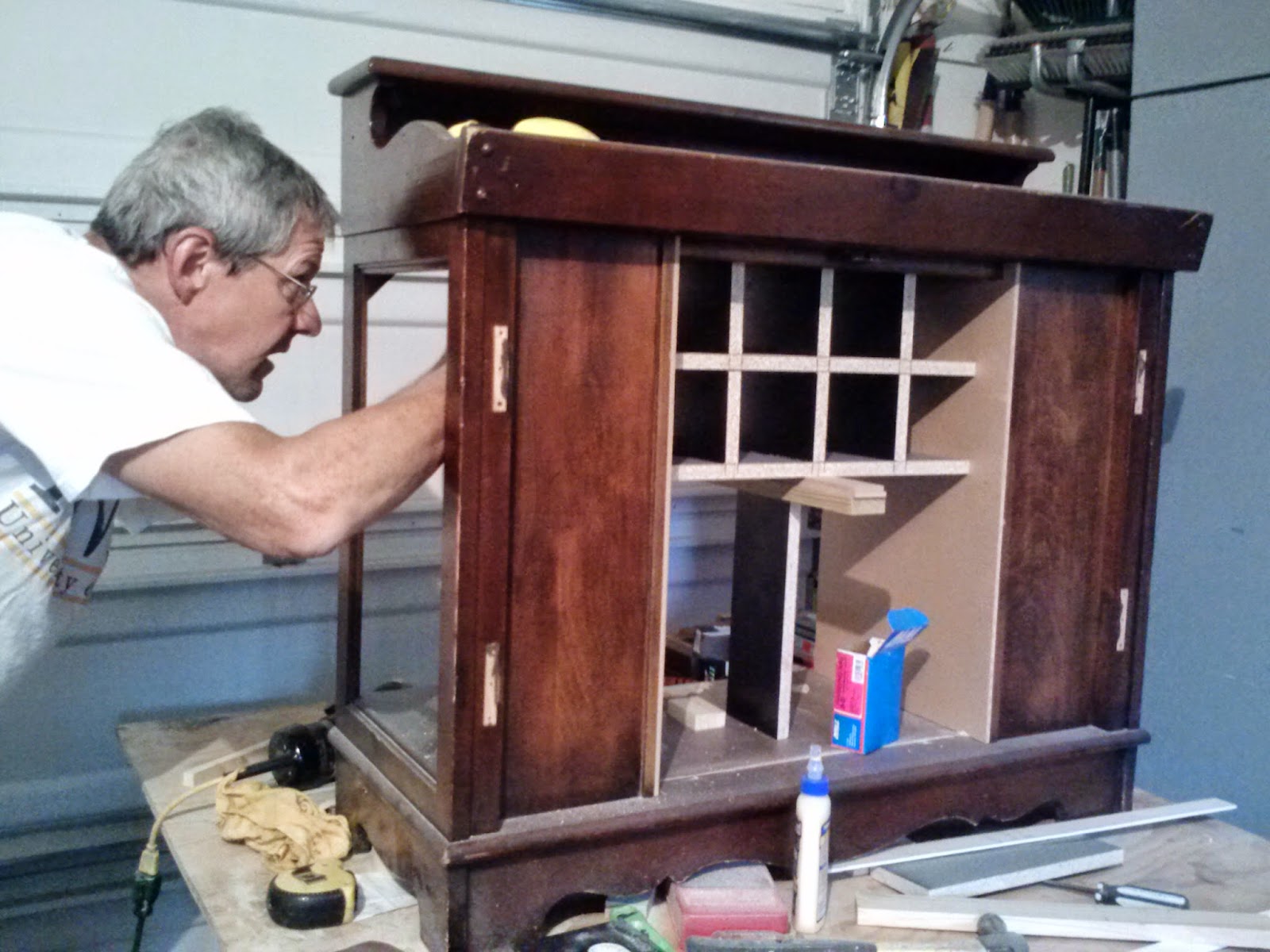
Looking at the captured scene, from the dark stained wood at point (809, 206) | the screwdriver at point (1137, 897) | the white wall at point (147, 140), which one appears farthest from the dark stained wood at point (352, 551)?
the screwdriver at point (1137, 897)

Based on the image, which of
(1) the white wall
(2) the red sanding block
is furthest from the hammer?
(1) the white wall

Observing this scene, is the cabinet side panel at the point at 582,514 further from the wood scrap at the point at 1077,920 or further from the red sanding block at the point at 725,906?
the wood scrap at the point at 1077,920

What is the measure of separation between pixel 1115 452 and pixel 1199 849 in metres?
0.43

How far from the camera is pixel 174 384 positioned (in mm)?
1017

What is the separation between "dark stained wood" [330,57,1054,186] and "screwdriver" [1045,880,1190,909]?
776 millimetres

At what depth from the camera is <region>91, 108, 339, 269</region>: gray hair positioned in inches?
46.1

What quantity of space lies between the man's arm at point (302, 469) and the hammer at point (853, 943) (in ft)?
1.54

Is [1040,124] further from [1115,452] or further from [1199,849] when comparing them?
[1199,849]

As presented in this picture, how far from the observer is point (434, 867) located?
947 mm

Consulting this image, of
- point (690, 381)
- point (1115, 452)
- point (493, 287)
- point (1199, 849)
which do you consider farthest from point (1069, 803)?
point (493, 287)

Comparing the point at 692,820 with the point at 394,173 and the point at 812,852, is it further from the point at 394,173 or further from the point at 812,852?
the point at 394,173

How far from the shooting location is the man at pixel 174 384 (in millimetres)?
1000

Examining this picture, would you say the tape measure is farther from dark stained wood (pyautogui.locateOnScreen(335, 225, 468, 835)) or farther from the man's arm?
the man's arm

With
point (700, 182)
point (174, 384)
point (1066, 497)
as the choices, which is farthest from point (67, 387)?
point (1066, 497)
